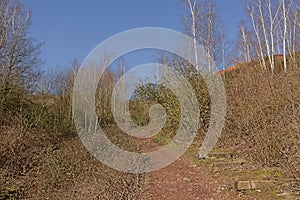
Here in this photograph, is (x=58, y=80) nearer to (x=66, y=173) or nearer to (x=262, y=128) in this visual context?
(x=66, y=173)

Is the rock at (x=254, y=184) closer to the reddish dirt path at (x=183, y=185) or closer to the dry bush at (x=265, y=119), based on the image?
the reddish dirt path at (x=183, y=185)

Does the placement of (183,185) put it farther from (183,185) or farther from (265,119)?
(265,119)

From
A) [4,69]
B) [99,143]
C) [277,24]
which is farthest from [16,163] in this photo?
[277,24]

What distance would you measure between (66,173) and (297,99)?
18.5 ft

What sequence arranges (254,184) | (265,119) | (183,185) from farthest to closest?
1. (265,119)
2. (183,185)
3. (254,184)

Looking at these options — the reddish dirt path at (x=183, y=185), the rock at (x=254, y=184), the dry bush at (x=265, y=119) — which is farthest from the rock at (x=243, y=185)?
the dry bush at (x=265, y=119)

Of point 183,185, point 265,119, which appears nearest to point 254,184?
point 183,185

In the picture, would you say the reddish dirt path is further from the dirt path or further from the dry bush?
the dry bush

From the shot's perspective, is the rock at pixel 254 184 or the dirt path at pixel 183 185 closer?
the rock at pixel 254 184

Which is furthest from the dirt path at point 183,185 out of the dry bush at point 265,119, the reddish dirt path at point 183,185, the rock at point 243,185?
the dry bush at point 265,119

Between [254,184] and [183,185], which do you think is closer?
[254,184]

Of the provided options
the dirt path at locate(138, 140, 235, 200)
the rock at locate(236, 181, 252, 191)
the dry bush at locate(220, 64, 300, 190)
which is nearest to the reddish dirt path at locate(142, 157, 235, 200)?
the dirt path at locate(138, 140, 235, 200)

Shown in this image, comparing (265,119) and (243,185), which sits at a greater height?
(265,119)

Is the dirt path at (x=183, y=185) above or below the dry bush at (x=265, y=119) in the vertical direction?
below
